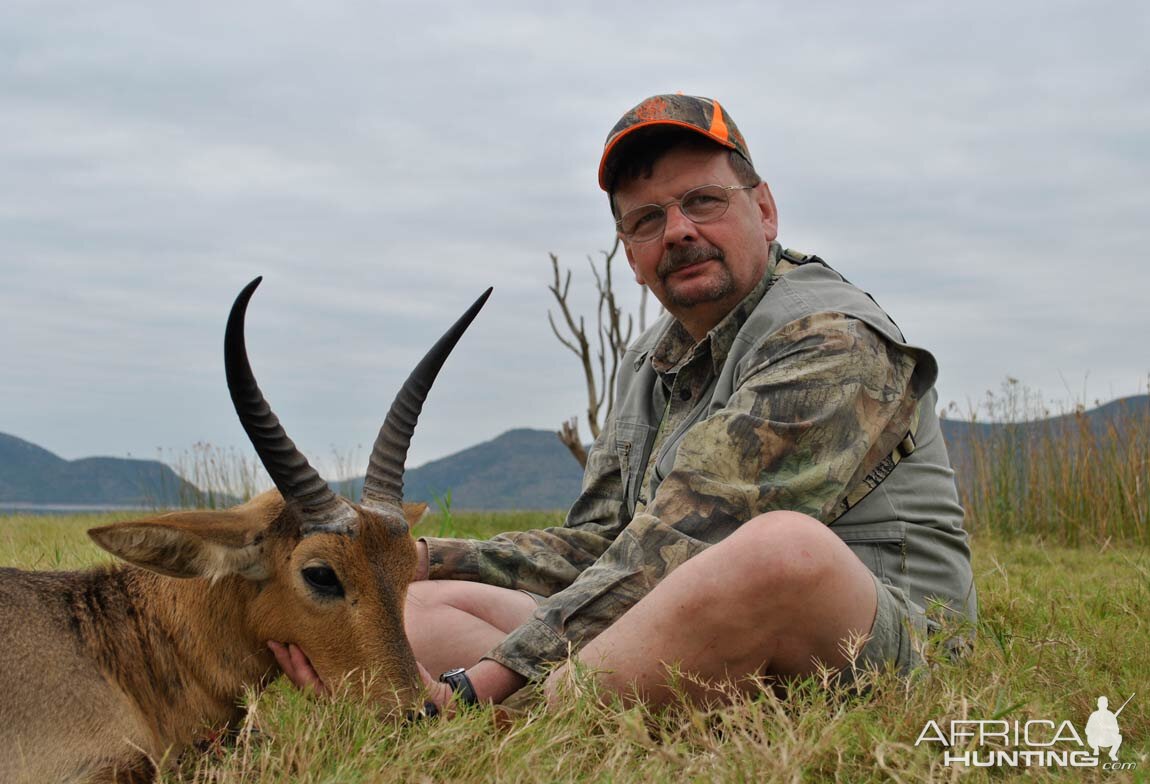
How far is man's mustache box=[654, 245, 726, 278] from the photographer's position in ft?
14.6

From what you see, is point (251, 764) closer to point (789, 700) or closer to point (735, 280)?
point (789, 700)

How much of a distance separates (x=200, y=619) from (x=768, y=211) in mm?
2882

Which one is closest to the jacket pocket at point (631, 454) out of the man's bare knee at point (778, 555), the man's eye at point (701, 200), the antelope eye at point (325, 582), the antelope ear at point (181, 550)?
the man's eye at point (701, 200)

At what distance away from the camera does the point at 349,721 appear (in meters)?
3.44

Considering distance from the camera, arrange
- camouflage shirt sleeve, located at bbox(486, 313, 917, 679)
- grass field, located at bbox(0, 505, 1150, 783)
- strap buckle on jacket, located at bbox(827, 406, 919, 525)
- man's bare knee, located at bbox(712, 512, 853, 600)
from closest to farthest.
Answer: grass field, located at bbox(0, 505, 1150, 783) → man's bare knee, located at bbox(712, 512, 853, 600) → camouflage shirt sleeve, located at bbox(486, 313, 917, 679) → strap buckle on jacket, located at bbox(827, 406, 919, 525)

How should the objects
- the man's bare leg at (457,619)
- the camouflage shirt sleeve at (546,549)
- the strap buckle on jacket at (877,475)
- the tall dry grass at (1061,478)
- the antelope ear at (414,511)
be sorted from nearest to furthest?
the strap buckle on jacket at (877,475) → the antelope ear at (414,511) → the man's bare leg at (457,619) → the camouflage shirt sleeve at (546,549) → the tall dry grass at (1061,478)

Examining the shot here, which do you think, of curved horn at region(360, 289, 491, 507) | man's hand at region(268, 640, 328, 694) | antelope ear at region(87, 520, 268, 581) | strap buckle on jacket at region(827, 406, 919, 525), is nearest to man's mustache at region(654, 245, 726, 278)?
curved horn at region(360, 289, 491, 507)

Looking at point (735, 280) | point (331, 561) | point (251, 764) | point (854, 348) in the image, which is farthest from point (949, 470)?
point (251, 764)

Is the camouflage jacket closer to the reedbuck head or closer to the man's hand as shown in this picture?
the reedbuck head

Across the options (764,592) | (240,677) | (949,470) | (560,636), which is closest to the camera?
(764,592)

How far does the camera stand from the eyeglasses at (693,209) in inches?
177

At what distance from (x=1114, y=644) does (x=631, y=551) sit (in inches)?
114

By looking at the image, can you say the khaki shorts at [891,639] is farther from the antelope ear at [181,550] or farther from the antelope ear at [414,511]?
the antelope ear at [181,550]

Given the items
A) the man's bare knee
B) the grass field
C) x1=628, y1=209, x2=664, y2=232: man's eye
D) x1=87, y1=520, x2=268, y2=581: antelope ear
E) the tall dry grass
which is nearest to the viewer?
the grass field
